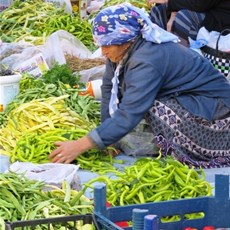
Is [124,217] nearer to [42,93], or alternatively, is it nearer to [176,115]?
[176,115]

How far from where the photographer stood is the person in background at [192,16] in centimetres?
639

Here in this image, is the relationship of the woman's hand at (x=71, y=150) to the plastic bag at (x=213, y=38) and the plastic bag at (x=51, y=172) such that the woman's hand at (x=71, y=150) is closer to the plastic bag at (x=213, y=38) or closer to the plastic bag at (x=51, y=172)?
the plastic bag at (x=51, y=172)

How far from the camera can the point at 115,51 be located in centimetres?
491

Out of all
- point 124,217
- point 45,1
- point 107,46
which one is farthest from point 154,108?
point 45,1

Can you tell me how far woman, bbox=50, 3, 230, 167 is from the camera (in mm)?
4805

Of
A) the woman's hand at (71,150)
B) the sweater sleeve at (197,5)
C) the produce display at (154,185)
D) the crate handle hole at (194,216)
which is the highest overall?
the sweater sleeve at (197,5)

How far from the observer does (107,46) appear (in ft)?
16.0

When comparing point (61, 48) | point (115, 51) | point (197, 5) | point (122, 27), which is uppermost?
point (122, 27)

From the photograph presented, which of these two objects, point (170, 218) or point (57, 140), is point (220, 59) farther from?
point (170, 218)

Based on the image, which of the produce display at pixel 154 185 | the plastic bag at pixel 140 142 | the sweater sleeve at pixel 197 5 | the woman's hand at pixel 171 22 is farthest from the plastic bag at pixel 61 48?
the produce display at pixel 154 185

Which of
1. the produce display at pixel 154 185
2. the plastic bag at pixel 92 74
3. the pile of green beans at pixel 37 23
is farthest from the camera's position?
the pile of green beans at pixel 37 23

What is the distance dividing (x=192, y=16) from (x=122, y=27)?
2.09 meters

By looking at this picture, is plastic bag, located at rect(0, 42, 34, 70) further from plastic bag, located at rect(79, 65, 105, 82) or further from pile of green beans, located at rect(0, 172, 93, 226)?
pile of green beans, located at rect(0, 172, 93, 226)

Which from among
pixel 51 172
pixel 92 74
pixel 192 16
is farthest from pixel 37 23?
pixel 51 172
